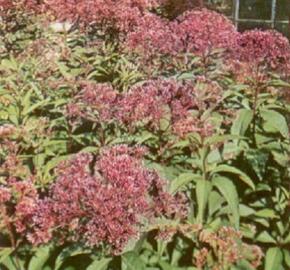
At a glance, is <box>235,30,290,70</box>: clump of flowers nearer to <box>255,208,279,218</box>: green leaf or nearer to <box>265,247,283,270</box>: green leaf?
<box>255,208,279,218</box>: green leaf

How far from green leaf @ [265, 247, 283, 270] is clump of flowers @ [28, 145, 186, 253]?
445mm

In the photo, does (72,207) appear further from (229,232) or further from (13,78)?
(13,78)

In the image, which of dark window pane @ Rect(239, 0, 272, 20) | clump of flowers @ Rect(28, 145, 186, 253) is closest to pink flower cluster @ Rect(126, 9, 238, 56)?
clump of flowers @ Rect(28, 145, 186, 253)

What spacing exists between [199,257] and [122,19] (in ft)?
5.46

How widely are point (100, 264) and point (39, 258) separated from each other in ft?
0.85

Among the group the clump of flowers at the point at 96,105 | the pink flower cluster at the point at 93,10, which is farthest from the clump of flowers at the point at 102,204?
the pink flower cluster at the point at 93,10

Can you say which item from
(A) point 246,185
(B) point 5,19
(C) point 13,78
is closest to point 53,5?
(B) point 5,19

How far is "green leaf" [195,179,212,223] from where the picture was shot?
209 cm

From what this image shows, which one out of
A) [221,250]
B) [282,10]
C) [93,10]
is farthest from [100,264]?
[282,10]

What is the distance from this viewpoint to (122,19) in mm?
3312

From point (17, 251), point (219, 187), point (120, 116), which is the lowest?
point (17, 251)

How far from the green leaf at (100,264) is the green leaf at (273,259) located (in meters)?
0.56

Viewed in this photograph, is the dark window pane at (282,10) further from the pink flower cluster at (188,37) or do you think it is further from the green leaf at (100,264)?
the green leaf at (100,264)

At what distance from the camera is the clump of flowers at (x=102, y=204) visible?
1765 millimetres
